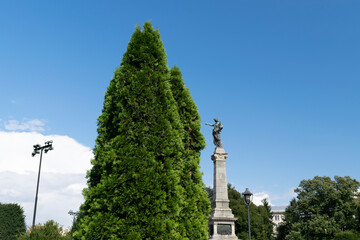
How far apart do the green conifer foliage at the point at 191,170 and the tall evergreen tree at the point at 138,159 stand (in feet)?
0.44

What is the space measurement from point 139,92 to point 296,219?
45.7 metres

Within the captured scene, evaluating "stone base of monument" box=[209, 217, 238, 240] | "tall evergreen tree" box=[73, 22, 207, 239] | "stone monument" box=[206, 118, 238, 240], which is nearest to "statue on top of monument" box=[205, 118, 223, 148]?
"stone monument" box=[206, 118, 238, 240]

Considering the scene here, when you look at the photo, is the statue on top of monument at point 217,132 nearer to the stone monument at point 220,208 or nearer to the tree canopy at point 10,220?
the stone monument at point 220,208

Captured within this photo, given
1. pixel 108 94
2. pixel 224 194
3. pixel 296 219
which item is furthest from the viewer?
pixel 296 219

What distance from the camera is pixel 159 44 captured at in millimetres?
8969

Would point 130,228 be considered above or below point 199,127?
below

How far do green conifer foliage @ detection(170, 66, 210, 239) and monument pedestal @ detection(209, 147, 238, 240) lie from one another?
10618 millimetres

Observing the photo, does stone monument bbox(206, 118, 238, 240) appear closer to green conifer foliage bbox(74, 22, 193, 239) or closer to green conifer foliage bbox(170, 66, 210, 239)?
green conifer foliage bbox(170, 66, 210, 239)

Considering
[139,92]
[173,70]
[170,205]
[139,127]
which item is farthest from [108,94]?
[170,205]

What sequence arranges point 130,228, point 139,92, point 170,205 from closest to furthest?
point 130,228
point 170,205
point 139,92

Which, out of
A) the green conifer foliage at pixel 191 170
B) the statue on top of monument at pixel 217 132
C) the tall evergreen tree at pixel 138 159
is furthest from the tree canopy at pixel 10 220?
the tall evergreen tree at pixel 138 159

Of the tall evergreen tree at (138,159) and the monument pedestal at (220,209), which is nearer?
the tall evergreen tree at (138,159)

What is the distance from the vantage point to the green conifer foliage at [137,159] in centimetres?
690

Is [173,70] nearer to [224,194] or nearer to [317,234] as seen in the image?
[224,194]
